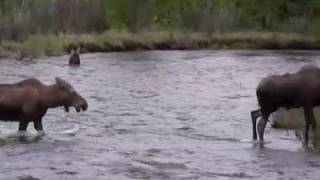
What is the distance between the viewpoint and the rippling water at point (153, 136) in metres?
14.7

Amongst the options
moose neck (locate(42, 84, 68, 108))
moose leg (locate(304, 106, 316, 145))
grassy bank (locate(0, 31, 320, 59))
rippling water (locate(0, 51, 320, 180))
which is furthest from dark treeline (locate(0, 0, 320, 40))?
moose leg (locate(304, 106, 316, 145))

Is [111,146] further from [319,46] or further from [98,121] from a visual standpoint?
[319,46]

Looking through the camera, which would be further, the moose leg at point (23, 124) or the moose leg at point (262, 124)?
the moose leg at point (262, 124)

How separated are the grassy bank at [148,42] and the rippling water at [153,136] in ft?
30.8

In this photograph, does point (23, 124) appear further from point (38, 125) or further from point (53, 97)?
point (53, 97)

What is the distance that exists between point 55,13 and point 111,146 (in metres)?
41.4

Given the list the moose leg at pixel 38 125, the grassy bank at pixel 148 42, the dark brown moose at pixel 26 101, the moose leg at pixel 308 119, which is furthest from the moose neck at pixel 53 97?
the grassy bank at pixel 148 42

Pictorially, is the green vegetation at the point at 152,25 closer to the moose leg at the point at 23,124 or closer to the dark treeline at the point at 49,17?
the dark treeline at the point at 49,17

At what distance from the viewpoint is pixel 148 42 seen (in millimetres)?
56875

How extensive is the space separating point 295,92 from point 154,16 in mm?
53778

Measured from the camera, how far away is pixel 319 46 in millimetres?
63188

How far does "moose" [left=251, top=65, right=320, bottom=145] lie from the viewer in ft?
56.6

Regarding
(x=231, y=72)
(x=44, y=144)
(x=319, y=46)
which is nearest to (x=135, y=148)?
(x=44, y=144)

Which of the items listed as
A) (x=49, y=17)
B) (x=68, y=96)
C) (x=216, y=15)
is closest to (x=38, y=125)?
(x=68, y=96)
